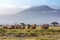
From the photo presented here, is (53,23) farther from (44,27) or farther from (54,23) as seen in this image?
(44,27)

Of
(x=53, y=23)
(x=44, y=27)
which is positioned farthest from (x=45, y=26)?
(x=53, y=23)

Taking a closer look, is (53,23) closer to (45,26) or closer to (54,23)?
(54,23)

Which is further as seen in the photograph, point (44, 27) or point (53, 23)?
point (53, 23)

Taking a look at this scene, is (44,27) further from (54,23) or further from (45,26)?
(54,23)

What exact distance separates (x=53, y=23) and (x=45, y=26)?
86.6ft

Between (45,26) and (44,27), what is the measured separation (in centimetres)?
31

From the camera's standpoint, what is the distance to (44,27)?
42.4 metres

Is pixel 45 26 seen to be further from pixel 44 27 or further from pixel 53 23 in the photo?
pixel 53 23

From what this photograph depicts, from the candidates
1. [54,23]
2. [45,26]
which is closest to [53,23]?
[54,23]

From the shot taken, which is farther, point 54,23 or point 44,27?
point 54,23

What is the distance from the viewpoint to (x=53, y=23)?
68625 mm

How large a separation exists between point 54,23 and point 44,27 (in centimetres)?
2670

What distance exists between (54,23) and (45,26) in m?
26.5

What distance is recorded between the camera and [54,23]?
68.7 meters
